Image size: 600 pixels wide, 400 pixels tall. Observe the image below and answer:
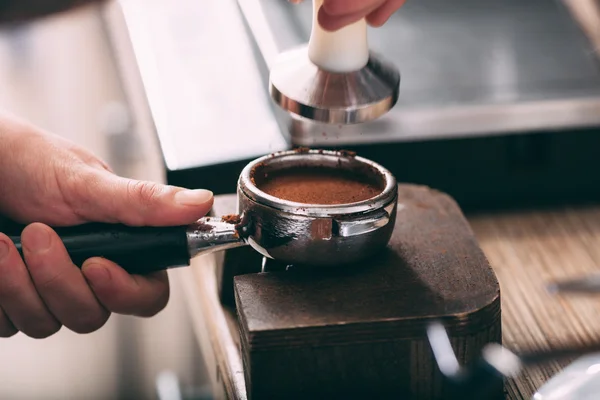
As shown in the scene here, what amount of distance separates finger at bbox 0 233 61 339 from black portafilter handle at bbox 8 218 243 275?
0.25 feet

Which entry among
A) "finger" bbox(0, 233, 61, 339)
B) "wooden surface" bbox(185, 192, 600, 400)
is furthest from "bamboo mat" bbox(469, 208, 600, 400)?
"finger" bbox(0, 233, 61, 339)

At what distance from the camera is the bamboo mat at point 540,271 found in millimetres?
1052

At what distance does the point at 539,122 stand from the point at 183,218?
2.08 ft

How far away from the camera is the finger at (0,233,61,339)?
1.03m

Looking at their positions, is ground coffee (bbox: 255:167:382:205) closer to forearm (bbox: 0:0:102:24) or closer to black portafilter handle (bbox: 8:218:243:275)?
black portafilter handle (bbox: 8:218:243:275)

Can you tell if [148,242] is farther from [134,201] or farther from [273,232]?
[273,232]

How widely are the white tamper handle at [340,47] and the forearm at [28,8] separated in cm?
153

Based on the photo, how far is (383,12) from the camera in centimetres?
96

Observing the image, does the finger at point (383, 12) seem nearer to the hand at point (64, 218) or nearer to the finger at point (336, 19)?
the finger at point (336, 19)

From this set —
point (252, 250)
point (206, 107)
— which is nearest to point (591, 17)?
point (206, 107)

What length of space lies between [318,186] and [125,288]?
0.29 metres

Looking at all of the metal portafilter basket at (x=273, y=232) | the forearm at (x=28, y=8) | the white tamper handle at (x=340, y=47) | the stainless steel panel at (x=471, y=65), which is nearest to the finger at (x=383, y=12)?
the white tamper handle at (x=340, y=47)

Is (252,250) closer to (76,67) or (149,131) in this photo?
(149,131)

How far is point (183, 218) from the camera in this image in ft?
3.26
